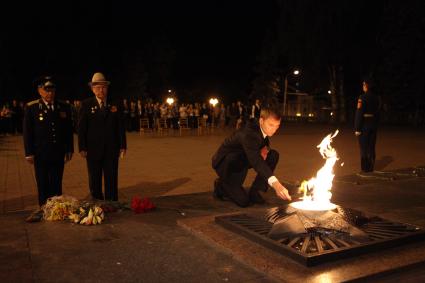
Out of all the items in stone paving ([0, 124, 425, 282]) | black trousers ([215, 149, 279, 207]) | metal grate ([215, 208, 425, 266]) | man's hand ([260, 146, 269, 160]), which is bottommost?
stone paving ([0, 124, 425, 282])

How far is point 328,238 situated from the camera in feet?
14.8

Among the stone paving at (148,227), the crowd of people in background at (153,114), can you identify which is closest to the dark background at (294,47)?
the crowd of people in background at (153,114)

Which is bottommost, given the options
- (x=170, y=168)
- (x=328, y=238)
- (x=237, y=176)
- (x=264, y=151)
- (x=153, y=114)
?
(x=170, y=168)

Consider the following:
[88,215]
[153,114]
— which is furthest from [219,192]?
[153,114]

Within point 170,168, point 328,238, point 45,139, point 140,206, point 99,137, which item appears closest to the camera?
point 328,238

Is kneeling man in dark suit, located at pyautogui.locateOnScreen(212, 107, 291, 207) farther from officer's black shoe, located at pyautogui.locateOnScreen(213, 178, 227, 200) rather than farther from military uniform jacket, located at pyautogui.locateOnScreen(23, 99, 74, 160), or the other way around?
military uniform jacket, located at pyautogui.locateOnScreen(23, 99, 74, 160)

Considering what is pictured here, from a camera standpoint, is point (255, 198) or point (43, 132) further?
point (255, 198)

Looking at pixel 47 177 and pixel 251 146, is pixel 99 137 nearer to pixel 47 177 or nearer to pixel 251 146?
pixel 47 177

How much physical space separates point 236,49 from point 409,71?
31.3m

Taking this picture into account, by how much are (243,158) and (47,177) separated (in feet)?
8.70

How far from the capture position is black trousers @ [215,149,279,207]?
6.29m

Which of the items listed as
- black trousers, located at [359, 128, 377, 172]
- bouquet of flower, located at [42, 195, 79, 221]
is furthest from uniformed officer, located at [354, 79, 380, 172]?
bouquet of flower, located at [42, 195, 79, 221]

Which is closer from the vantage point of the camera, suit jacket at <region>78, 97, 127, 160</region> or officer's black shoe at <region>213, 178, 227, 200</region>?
suit jacket at <region>78, 97, 127, 160</region>

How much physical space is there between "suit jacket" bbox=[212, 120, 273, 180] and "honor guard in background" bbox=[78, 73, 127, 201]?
1.50m
